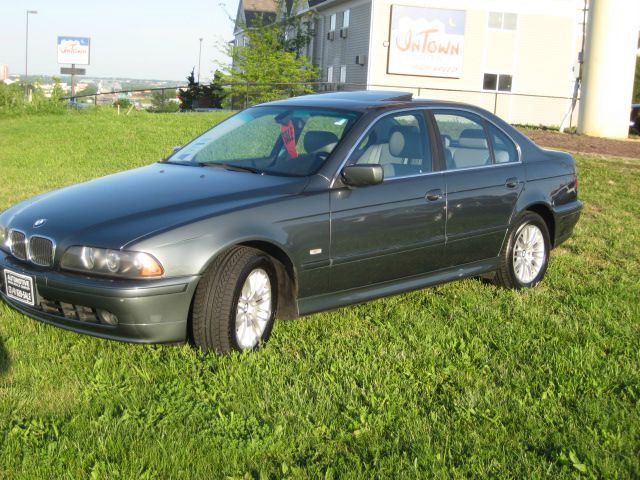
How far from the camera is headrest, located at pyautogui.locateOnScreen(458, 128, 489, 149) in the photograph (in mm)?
6797

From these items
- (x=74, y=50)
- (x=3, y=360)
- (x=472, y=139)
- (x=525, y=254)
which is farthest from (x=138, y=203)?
(x=74, y=50)

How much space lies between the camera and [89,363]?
507cm

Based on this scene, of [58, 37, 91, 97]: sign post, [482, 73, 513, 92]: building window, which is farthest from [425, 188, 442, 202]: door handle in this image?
[58, 37, 91, 97]: sign post

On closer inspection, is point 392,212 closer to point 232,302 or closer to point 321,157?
point 321,157

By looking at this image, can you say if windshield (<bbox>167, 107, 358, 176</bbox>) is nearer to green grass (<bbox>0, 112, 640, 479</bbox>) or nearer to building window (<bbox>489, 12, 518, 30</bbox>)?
green grass (<bbox>0, 112, 640, 479</bbox>)

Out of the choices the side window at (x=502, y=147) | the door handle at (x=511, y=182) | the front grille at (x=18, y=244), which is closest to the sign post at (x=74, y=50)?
the side window at (x=502, y=147)

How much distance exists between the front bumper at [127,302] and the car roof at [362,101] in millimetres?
2079

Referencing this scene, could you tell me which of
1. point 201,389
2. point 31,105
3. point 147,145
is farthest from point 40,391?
point 31,105

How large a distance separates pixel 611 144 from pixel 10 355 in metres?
18.2

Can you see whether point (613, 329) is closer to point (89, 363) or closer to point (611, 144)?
point (89, 363)

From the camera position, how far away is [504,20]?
36.0 m

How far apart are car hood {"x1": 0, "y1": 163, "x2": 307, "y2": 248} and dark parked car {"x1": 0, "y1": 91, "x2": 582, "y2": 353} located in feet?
0.04

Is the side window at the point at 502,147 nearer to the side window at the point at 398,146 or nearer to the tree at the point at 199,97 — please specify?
the side window at the point at 398,146

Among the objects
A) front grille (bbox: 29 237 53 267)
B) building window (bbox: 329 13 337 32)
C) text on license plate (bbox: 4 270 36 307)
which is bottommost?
text on license plate (bbox: 4 270 36 307)
